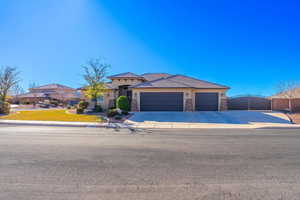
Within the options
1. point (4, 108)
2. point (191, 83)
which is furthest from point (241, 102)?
point (4, 108)

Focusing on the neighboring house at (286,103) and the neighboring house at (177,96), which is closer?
the neighboring house at (177,96)

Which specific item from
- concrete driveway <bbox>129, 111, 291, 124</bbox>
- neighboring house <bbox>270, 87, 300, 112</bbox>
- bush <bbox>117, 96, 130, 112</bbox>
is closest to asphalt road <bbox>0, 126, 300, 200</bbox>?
concrete driveway <bbox>129, 111, 291, 124</bbox>

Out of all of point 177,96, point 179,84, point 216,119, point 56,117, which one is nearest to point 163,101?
point 177,96

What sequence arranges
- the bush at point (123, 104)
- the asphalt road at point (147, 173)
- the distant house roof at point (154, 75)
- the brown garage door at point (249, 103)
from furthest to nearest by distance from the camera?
the distant house roof at point (154, 75) < the brown garage door at point (249, 103) < the bush at point (123, 104) < the asphalt road at point (147, 173)

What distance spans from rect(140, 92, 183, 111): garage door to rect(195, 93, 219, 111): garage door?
7.77 feet

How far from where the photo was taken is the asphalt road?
2.78 metres

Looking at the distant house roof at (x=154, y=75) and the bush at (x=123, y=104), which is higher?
the distant house roof at (x=154, y=75)

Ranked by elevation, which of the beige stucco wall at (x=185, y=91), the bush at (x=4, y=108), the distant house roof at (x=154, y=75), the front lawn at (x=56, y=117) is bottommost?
the front lawn at (x=56, y=117)

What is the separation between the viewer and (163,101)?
18.5 m

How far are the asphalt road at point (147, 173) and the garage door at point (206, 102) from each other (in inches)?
532

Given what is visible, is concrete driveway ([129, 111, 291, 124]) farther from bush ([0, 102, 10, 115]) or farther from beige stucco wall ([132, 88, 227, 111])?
bush ([0, 102, 10, 115])

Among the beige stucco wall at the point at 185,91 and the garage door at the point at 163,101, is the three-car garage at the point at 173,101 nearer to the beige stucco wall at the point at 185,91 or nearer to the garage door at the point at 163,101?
the garage door at the point at 163,101

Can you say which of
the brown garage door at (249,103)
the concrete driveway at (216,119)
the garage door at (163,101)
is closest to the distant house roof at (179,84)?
the garage door at (163,101)

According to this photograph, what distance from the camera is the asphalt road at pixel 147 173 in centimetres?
278
